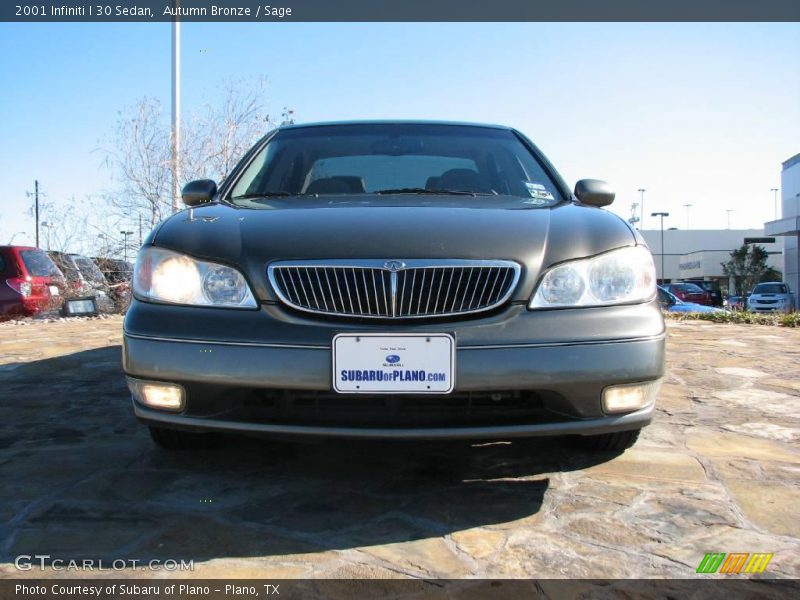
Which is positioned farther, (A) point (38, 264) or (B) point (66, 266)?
(B) point (66, 266)

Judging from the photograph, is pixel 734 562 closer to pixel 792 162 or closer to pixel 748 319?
pixel 748 319

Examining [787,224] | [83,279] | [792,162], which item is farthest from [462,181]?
[792,162]

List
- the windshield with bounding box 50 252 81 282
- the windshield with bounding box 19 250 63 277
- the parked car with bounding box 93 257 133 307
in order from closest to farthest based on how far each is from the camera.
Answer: the windshield with bounding box 19 250 63 277
the windshield with bounding box 50 252 81 282
the parked car with bounding box 93 257 133 307

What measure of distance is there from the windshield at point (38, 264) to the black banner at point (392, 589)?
8.60 meters

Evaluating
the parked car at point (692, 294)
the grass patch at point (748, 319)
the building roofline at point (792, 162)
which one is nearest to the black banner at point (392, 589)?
the grass patch at point (748, 319)

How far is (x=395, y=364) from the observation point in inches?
72.2

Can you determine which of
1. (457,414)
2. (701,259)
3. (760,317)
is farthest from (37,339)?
(701,259)

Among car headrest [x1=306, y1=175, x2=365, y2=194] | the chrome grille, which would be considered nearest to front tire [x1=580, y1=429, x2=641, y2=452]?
the chrome grille

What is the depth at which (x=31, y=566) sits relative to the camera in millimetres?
1630

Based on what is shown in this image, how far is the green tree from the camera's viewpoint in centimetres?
3950

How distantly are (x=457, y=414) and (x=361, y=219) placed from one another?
704mm

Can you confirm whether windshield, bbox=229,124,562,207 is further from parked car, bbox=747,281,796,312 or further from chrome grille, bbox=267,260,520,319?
parked car, bbox=747,281,796,312

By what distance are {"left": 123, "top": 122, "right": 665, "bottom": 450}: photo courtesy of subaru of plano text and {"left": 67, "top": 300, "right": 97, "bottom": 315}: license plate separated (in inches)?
308

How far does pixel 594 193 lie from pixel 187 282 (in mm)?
1637
